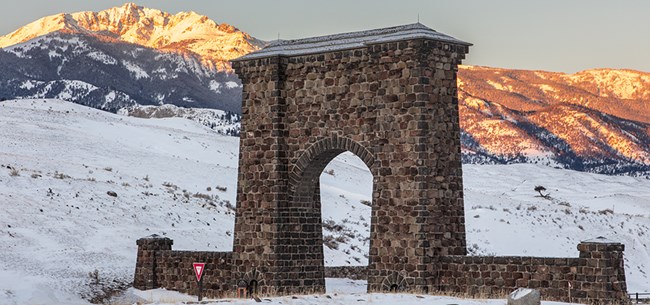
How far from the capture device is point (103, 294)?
37.7 m

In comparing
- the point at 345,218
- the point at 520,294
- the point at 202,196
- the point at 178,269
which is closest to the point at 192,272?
the point at 178,269

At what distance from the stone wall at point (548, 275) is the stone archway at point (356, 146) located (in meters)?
0.68

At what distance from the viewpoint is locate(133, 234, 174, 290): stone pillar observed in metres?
38.0

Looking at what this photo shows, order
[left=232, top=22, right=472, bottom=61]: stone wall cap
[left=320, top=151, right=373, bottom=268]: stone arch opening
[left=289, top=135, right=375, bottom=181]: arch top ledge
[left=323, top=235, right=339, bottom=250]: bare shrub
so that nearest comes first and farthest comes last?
[left=232, top=22, right=472, bottom=61]: stone wall cap → [left=289, top=135, right=375, bottom=181]: arch top ledge → [left=320, top=151, right=373, bottom=268]: stone arch opening → [left=323, top=235, right=339, bottom=250]: bare shrub

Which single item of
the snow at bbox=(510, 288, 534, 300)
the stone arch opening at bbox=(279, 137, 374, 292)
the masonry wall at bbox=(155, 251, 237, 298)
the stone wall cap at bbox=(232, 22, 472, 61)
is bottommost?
the snow at bbox=(510, 288, 534, 300)

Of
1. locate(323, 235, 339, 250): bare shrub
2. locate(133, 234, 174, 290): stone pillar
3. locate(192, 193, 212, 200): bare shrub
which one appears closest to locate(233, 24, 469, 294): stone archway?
locate(133, 234, 174, 290): stone pillar

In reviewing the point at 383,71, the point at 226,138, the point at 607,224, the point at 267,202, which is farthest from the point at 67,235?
the point at 226,138

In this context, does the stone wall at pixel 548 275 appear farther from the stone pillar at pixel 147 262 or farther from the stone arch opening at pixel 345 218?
the stone arch opening at pixel 345 218

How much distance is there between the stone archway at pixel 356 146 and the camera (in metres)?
31.8

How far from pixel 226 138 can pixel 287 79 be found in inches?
2404

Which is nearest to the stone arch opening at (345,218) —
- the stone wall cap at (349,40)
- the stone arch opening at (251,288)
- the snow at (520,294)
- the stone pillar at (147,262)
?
the stone pillar at (147,262)

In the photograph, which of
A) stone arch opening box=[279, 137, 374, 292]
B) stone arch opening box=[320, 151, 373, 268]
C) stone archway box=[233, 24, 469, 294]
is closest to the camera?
stone archway box=[233, 24, 469, 294]

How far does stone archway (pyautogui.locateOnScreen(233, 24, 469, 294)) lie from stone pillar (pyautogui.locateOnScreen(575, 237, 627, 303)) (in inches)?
167

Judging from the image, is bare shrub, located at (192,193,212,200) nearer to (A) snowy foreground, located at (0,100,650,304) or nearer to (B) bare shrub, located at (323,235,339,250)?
(A) snowy foreground, located at (0,100,650,304)
